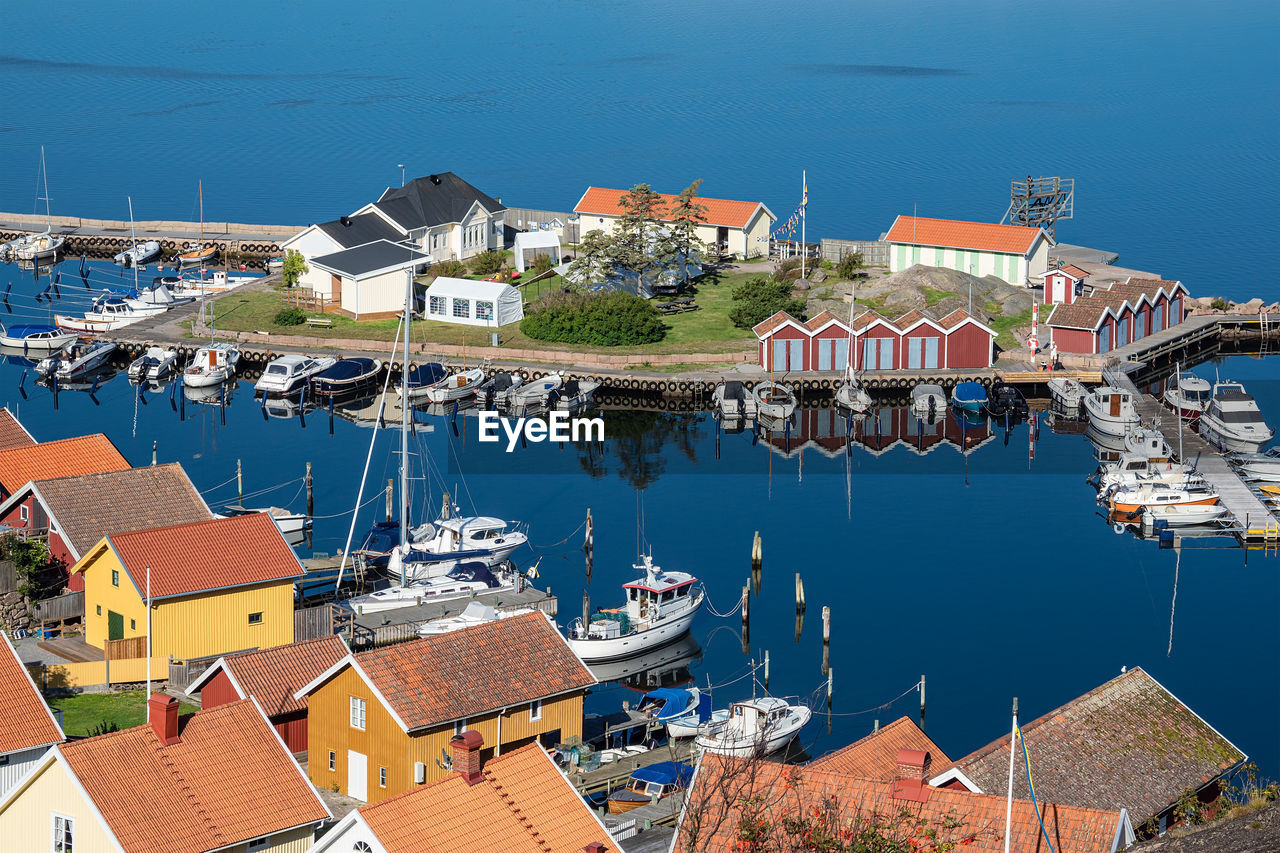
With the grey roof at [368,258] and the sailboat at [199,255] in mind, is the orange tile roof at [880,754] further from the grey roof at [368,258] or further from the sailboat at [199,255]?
the sailboat at [199,255]

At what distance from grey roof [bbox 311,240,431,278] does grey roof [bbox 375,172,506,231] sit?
17.0 feet

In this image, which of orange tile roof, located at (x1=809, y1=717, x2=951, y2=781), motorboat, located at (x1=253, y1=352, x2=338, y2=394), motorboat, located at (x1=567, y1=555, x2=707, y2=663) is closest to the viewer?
orange tile roof, located at (x1=809, y1=717, x2=951, y2=781)

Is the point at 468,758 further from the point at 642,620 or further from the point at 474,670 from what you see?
the point at 642,620

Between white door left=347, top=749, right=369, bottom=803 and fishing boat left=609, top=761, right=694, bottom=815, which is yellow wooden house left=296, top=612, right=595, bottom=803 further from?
fishing boat left=609, top=761, right=694, bottom=815

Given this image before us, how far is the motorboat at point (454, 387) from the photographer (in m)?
89.3

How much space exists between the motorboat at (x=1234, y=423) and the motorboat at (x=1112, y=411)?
11.0ft

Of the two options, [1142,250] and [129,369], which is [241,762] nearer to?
[129,369]

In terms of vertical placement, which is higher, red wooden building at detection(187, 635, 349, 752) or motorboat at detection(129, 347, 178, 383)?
motorboat at detection(129, 347, 178, 383)

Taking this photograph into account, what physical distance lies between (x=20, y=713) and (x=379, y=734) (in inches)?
317

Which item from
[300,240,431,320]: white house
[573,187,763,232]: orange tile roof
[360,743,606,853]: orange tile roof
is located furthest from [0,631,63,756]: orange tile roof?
[573,187,763,232]: orange tile roof

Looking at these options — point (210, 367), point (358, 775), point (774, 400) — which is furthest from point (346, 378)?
point (358, 775)

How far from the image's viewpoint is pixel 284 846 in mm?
35375

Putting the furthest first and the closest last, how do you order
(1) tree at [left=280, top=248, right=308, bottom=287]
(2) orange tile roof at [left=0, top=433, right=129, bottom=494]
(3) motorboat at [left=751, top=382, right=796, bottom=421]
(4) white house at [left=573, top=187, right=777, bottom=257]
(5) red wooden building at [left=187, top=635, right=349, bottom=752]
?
(4) white house at [left=573, top=187, right=777, bottom=257], (1) tree at [left=280, top=248, right=308, bottom=287], (3) motorboat at [left=751, top=382, right=796, bottom=421], (2) orange tile roof at [left=0, top=433, right=129, bottom=494], (5) red wooden building at [left=187, top=635, right=349, bottom=752]

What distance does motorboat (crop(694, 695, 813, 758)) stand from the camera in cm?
4700
